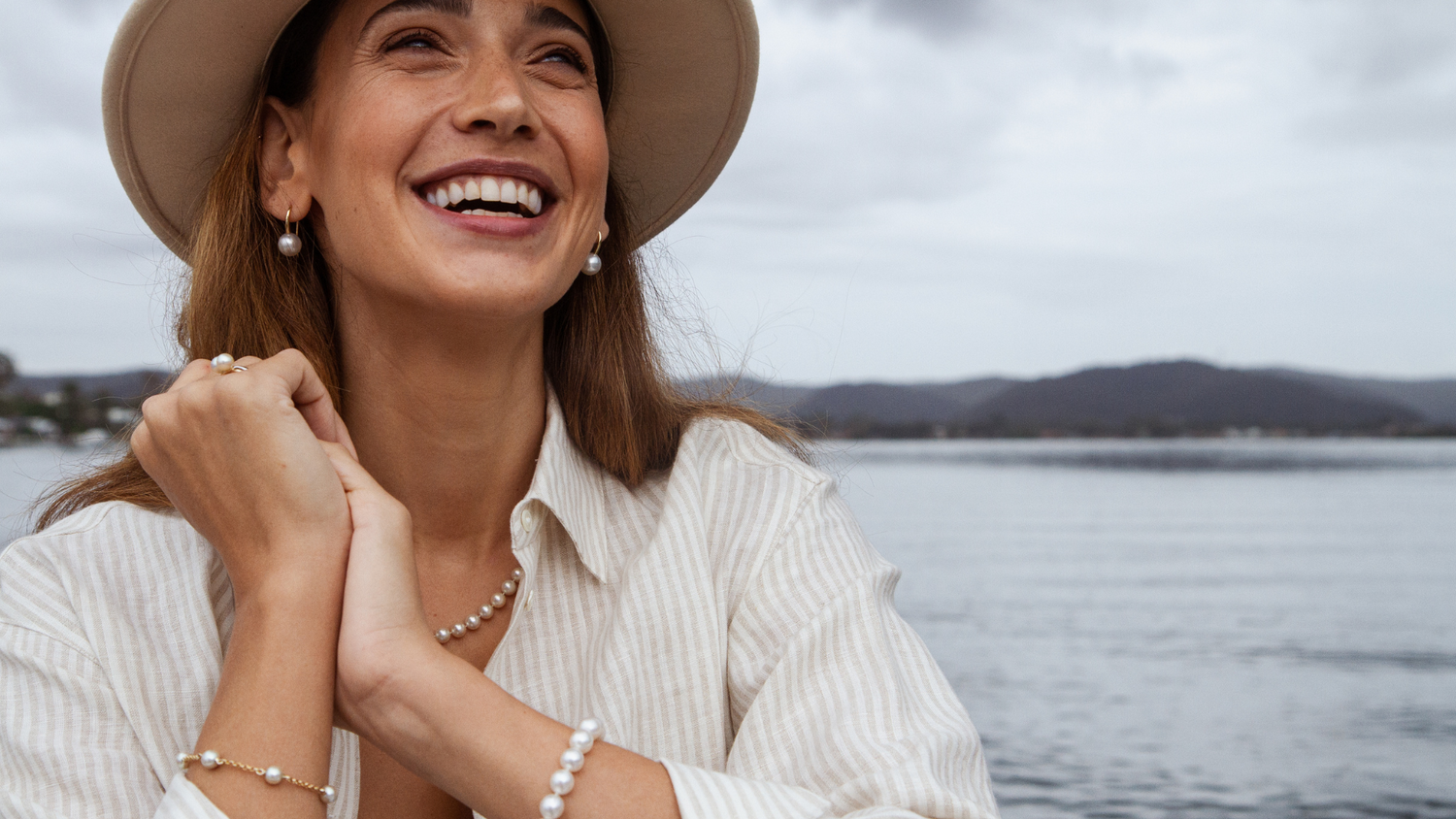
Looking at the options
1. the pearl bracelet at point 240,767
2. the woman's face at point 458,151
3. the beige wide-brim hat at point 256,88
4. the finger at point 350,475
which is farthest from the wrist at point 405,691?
the beige wide-brim hat at point 256,88

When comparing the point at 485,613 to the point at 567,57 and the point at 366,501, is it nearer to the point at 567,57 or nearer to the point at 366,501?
the point at 366,501

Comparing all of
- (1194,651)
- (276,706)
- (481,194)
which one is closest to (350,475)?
(276,706)

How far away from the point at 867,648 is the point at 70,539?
1146 millimetres

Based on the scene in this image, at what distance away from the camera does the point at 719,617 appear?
1.75m

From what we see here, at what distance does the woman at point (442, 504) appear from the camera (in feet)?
4.66

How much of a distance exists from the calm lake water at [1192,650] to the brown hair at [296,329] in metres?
0.33

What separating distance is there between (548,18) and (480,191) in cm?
33

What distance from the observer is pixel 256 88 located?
6.52ft

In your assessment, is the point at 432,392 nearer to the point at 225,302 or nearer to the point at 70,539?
the point at 225,302

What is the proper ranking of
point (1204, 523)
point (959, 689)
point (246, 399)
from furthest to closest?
1. point (1204, 523)
2. point (959, 689)
3. point (246, 399)

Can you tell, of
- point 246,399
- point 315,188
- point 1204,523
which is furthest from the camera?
point 1204,523

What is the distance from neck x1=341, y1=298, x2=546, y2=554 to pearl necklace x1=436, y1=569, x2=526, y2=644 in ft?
0.30

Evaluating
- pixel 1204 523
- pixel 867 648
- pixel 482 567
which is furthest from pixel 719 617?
pixel 1204 523

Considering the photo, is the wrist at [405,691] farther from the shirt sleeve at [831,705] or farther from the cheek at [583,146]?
the cheek at [583,146]
